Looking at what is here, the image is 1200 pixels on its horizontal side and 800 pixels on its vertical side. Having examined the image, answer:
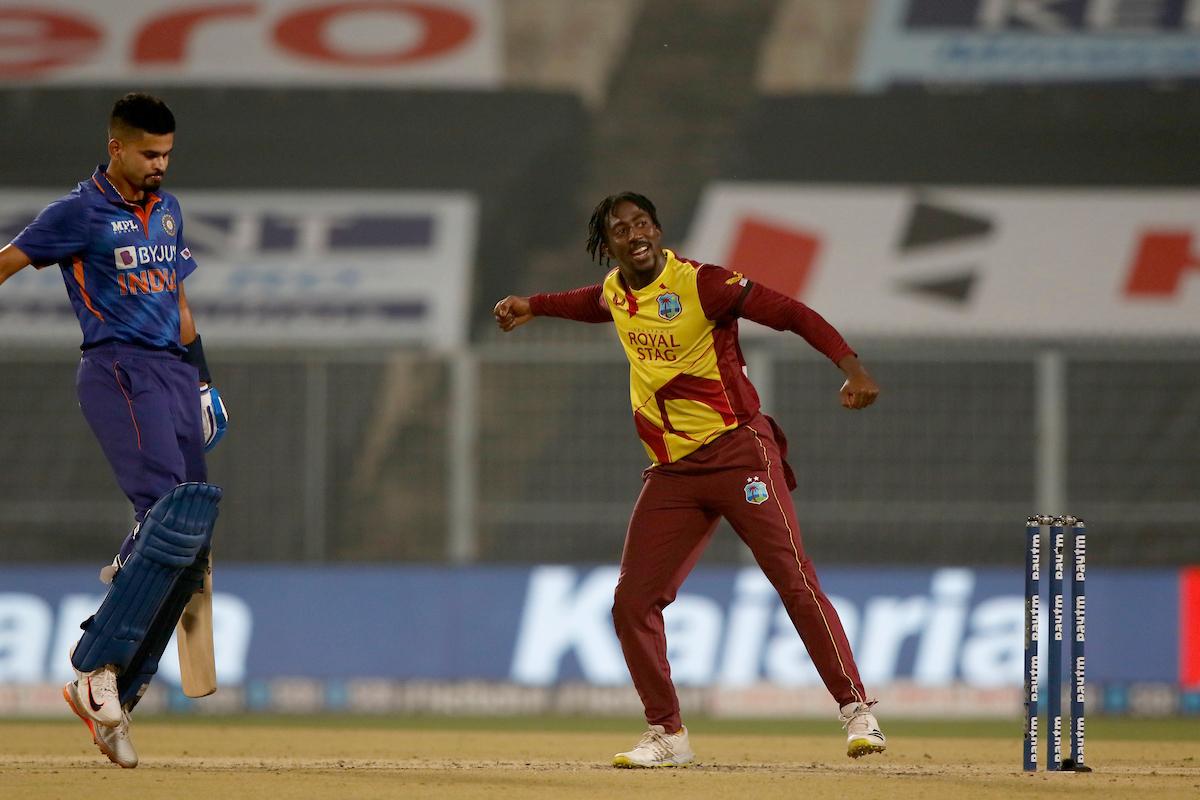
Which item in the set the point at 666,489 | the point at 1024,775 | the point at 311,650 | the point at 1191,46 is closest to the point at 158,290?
the point at 666,489

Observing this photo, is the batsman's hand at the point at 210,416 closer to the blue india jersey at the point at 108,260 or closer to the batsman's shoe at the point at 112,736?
the blue india jersey at the point at 108,260

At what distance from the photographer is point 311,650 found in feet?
42.1

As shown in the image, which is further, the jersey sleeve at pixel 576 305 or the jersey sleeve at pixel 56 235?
the jersey sleeve at pixel 576 305

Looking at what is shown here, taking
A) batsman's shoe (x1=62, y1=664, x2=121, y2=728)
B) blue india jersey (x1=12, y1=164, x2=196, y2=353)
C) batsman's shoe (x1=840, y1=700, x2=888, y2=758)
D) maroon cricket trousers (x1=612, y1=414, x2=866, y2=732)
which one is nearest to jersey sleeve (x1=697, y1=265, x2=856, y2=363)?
maroon cricket trousers (x1=612, y1=414, x2=866, y2=732)

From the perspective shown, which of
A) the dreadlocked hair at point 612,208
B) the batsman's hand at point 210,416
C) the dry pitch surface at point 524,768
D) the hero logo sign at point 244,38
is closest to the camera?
the dry pitch surface at point 524,768

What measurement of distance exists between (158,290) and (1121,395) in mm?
8896

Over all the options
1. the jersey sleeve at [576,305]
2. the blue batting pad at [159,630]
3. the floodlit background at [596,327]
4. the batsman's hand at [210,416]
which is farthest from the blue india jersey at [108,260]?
the floodlit background at [596,327]

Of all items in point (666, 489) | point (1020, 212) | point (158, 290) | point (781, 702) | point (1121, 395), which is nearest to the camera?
point (158, 290)

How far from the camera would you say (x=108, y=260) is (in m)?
6.52

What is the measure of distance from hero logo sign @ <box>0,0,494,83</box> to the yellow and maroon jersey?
9.11 meters

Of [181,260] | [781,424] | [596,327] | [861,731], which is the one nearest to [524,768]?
[861,731]

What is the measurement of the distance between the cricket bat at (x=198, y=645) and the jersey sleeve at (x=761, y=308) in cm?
204

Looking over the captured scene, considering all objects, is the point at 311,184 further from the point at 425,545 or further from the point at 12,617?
the point at 12,617

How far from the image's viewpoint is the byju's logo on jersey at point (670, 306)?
6945mm
